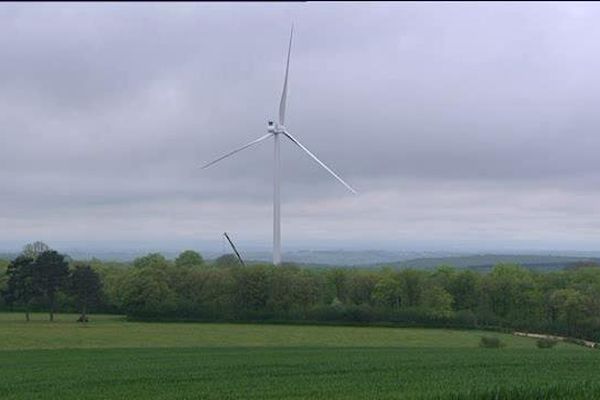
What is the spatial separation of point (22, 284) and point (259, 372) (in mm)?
60080

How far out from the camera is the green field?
2214 cm

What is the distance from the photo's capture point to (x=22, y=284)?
271ft

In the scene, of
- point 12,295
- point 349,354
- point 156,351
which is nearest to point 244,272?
point 12,295

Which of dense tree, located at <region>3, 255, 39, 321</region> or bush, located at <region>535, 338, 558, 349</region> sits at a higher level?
dense tree, located at <region>3, 255, 39, 321</region>

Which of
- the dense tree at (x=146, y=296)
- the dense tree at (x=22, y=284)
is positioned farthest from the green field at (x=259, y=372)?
the dense tree at (x=22, y=284)

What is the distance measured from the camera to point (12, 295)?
83.2 meters

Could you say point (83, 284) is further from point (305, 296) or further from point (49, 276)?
point (305, 296)

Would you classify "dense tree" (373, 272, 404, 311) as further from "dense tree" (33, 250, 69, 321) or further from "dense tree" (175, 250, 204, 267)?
"dense tree" (175, 250, 204, 267)

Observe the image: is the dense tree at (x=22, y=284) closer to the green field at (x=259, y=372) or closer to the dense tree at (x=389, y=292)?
the green field at (x=259, y=372)

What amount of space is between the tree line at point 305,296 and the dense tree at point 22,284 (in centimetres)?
11

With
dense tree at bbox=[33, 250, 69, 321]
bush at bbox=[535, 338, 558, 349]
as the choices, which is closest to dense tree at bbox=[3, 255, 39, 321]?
dense tree at bbox=[33, 250, 69, 321]

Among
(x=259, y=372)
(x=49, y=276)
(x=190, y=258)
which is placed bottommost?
(x=259, y=372)

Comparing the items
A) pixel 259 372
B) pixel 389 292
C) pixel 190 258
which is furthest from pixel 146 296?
pixel 259 372

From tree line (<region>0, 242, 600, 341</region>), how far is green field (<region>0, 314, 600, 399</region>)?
20337 mm
